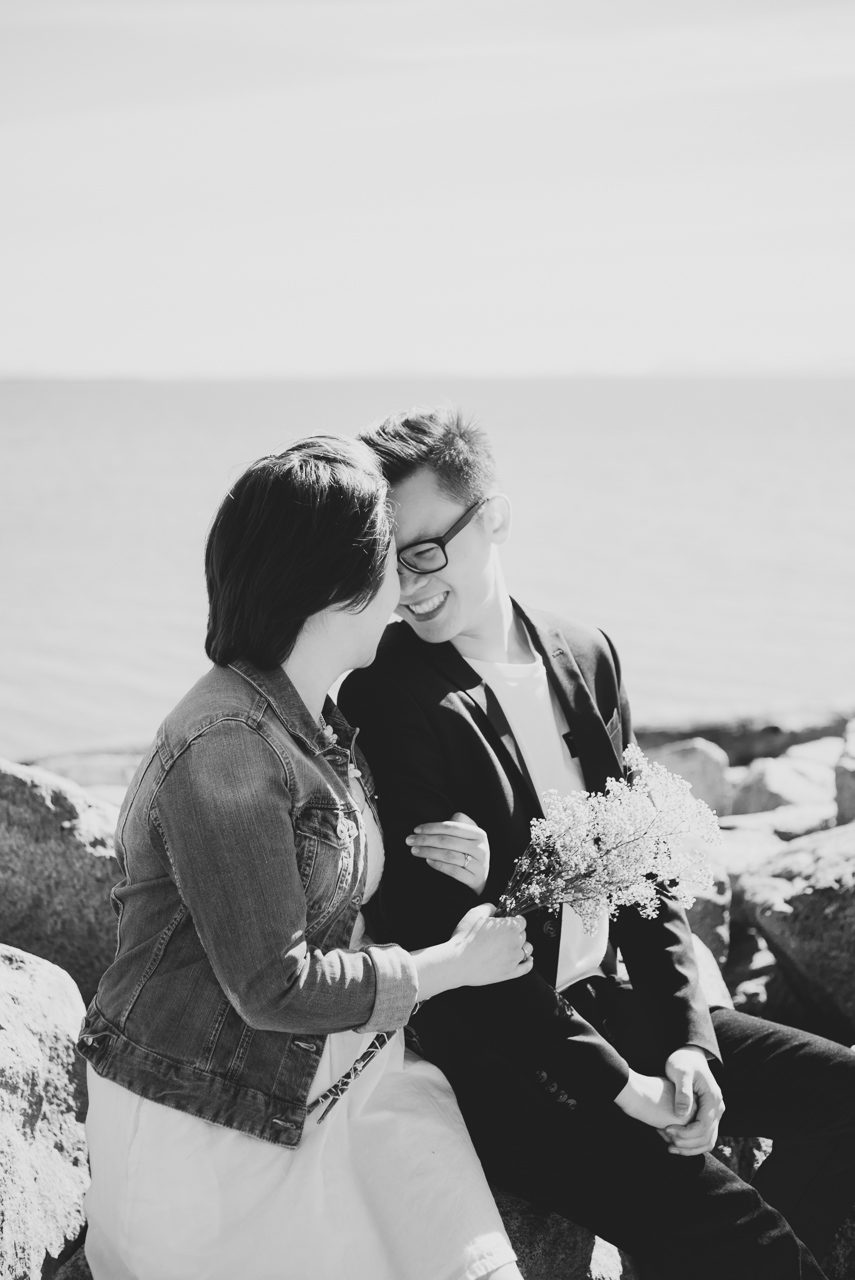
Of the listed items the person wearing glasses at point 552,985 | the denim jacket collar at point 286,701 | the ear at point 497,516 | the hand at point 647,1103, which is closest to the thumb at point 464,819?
the person wearing glasses at point 552,985

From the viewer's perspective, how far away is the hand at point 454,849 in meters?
2.89

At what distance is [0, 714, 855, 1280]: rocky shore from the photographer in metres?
2.90

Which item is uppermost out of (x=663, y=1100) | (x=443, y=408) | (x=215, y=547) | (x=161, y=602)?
(x=443, y=408)

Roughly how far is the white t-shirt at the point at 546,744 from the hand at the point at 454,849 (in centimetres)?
40

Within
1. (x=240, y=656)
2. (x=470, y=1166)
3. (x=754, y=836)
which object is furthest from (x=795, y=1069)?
(x=754, y=836)

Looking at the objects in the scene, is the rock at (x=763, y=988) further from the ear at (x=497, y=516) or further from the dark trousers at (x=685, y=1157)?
the ear at (x=497, y=516)

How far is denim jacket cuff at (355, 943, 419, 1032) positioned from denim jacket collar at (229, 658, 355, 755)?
483 millimetres

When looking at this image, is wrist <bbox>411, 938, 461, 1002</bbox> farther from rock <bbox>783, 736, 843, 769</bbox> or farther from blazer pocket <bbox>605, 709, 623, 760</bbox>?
rock <bbox>783, 736, 843, 769</bbox>

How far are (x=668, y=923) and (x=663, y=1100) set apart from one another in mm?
557

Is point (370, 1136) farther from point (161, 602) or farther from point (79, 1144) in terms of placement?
point (161, 602)

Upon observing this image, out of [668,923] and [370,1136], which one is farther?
[668,923]

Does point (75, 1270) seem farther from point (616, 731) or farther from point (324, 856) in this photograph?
point (616, 731)

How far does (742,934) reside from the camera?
511 centimetres

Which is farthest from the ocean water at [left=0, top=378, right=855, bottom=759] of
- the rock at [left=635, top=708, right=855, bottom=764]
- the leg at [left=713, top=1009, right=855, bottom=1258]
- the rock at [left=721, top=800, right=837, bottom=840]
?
the rock at [left=721, top=800, right=837, bottom=840]
